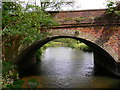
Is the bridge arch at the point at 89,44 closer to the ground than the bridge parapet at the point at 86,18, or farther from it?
closer to the ground

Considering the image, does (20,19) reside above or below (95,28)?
above

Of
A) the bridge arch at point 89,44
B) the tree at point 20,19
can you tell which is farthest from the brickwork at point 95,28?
the tree at point 20,19

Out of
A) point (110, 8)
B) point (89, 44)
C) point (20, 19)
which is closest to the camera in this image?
point (20, 19)

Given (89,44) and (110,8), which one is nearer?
(110,8)

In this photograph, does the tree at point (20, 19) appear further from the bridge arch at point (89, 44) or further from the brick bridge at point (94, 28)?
the bridge arch at point (89, 44)

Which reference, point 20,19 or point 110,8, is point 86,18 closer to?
point 110,8

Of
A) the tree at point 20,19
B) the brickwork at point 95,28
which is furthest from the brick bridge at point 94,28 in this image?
the tree at point 20,19

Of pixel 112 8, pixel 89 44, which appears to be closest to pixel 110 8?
pixel 112 8

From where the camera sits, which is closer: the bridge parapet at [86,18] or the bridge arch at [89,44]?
the bridge parapet at [86,18]

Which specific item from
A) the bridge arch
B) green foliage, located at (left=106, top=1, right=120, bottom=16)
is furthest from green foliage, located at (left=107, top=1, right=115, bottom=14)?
the bridge arch

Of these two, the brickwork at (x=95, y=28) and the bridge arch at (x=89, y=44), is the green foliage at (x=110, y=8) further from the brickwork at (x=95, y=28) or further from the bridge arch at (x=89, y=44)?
the bridge arch at (x=89, y=44)

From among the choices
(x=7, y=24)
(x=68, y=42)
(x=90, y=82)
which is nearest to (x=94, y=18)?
(x=90, y=82)

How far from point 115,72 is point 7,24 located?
6.96 meters

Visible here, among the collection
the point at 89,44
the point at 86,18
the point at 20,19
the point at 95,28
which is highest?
the point at 86,18
